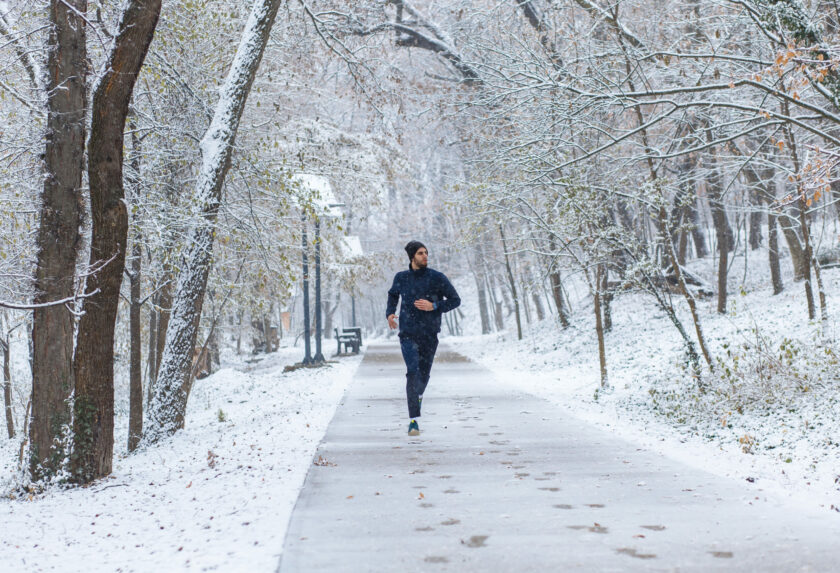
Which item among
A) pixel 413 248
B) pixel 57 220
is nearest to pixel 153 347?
pixel 57 220

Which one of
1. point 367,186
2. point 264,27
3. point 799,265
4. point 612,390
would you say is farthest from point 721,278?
point 264,27

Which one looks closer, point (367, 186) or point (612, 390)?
point (612, 390)

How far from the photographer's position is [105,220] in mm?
6957

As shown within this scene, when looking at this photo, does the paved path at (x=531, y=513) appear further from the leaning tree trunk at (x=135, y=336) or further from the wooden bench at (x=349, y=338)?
the wooden bench at (x=349, y=338)

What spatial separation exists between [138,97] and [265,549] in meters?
9.31

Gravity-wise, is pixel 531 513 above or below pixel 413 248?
below

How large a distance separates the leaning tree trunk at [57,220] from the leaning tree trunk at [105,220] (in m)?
1.23

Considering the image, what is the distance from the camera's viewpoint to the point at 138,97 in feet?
37.9

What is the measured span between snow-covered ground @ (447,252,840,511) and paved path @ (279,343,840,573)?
64 cm

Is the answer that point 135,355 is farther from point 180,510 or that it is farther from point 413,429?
point 180,510

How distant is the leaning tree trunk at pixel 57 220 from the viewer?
8141 mm

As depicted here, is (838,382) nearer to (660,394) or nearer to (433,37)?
(660,394)

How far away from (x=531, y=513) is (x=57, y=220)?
613 cm

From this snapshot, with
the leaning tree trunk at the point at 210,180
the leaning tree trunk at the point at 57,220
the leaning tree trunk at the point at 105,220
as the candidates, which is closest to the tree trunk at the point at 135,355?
the leaning tree trunk at the point at 210,180
